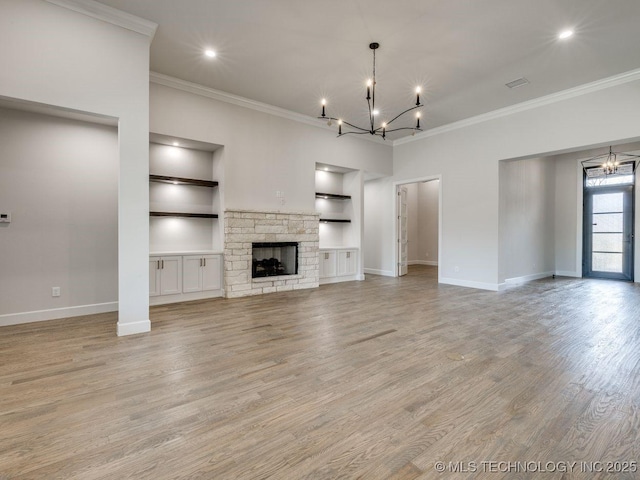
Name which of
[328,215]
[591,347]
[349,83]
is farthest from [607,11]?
[328,215]

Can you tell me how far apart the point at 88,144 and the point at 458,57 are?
17.7 feet

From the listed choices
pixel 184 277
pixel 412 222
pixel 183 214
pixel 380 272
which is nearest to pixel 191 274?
pixel 184 277

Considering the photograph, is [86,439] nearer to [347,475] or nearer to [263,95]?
[347,475]

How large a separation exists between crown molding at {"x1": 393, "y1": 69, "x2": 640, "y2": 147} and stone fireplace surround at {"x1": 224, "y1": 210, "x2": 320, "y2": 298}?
361 cm

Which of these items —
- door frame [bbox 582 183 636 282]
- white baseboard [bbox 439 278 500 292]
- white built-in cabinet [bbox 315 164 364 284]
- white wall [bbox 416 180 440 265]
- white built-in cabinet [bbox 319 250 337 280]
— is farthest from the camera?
white wall [bbox 416 180 440 265]

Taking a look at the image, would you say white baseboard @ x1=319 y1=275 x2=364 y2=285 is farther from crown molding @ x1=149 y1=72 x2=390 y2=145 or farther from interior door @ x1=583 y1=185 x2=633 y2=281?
interior door @ x1=583 y1=185 x2=633 y2=281

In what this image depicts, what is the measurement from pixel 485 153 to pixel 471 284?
9.18ft

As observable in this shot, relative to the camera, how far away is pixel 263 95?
5730 millimetres

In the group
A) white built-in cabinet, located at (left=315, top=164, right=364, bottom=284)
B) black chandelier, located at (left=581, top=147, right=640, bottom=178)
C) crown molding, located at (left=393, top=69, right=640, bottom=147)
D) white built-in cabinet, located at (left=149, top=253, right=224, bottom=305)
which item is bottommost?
white built-in cabinet, located at (left=149, top=253, right=224, bottom=305)

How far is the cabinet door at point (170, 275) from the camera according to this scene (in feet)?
16.6

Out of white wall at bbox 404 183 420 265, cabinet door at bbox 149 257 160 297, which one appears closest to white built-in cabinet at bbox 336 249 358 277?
cabinet door at bbox 149 257 160 297

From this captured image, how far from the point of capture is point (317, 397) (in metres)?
2.21

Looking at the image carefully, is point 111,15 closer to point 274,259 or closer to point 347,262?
point 274,259

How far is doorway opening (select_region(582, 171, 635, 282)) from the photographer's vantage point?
25.2 feet
